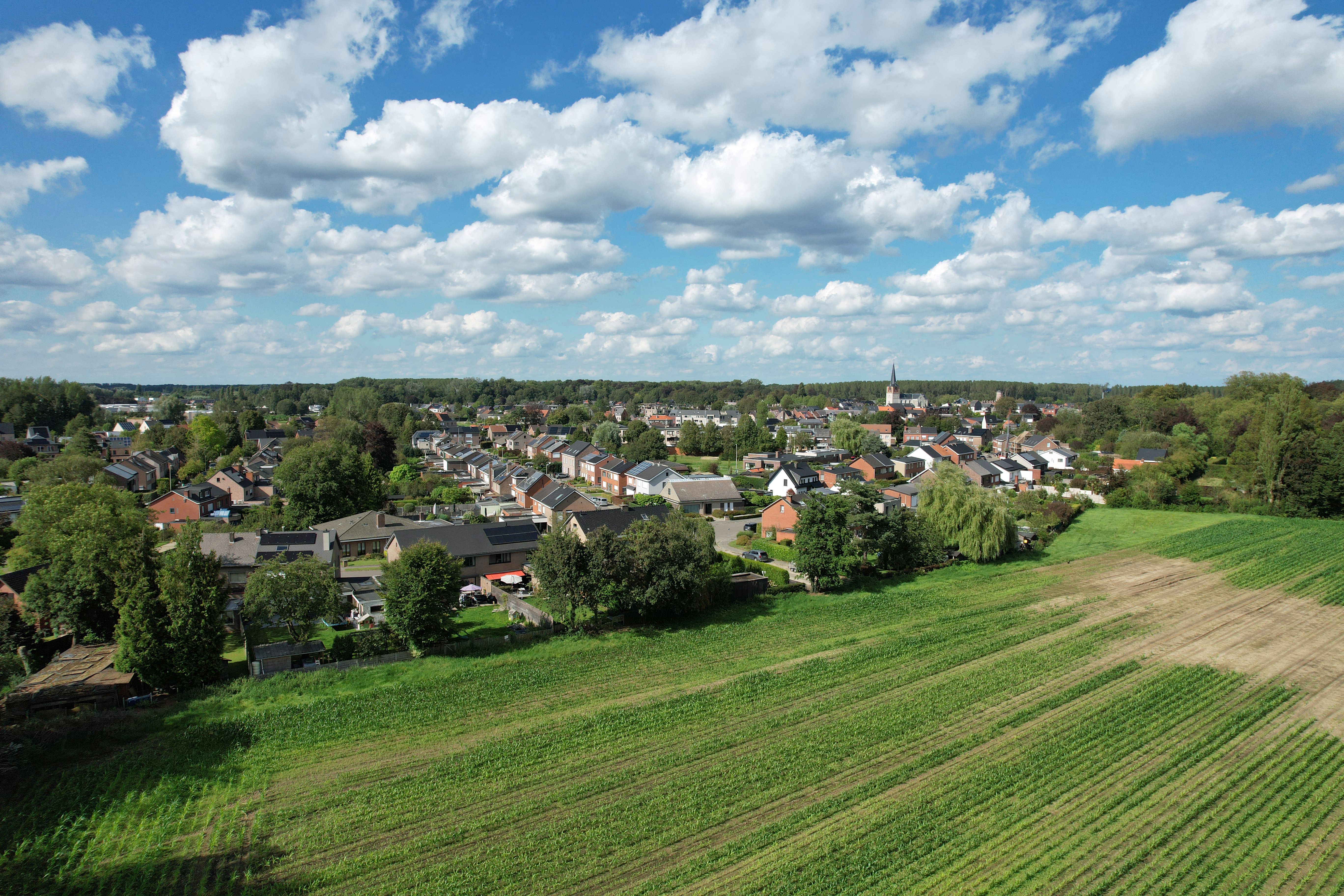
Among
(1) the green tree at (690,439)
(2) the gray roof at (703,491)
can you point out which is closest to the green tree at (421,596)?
(2) the gray roof at (703,491)

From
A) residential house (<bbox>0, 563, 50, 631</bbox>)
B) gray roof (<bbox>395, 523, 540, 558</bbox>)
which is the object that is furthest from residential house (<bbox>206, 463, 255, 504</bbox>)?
gray roof (<bbox>395, 523, 540, 558</bbox>)

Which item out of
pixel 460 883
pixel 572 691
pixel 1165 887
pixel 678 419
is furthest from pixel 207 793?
pixel 678 419

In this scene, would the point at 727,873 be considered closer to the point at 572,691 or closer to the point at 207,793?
the point at 572,691

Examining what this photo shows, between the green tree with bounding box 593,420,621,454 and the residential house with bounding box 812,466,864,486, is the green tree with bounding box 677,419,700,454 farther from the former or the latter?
the residential house with bounding box 812,466,864,486

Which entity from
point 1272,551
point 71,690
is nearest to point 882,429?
point 1272,551

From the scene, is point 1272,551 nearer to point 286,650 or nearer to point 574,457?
point 286,650

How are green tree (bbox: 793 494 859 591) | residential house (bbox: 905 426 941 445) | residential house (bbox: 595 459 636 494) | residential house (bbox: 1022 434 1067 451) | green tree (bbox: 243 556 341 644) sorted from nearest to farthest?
green tree (bbox: 243 556 341 644) < green tree (bbox: 793 494 859 591) < residential house (bbox: 595 459 636 494) < residential house (bbox: 1022 434 1067 451) < residential house (bbox: 905 426 941 445)
